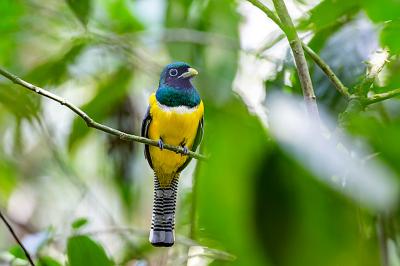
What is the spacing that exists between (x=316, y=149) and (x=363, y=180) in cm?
3

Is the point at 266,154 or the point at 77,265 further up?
the point at 77,265

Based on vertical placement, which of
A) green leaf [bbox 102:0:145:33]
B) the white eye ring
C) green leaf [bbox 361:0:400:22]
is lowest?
green leaf [bbox 361:0:400:22]

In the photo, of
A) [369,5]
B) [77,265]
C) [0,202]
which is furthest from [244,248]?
[0,202]

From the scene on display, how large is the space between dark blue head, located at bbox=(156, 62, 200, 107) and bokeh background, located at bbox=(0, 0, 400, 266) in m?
0.09

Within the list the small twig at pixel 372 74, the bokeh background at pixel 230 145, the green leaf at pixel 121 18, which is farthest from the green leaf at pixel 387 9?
the green leaf at pixel 121 18

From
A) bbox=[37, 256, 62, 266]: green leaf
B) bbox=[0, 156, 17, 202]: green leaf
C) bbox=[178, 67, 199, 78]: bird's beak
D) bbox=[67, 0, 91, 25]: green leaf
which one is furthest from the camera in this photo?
bbox=[0, 156, 17, 202]: green leaf

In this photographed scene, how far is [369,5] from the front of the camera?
0.49 metres

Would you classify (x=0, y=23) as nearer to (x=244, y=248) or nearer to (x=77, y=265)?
(x=77, y=265)

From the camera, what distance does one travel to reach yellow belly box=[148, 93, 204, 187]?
175 cm

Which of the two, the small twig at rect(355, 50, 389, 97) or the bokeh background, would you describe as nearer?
the bokeh background

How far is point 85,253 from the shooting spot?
1379 mm

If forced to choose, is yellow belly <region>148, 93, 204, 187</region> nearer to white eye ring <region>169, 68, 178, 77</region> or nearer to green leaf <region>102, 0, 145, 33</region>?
white eye ring <region>169, 68, 178, 77</region>

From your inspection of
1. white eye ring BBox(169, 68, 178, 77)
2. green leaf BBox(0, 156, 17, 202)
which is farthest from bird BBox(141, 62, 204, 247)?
green leaf BBox(0, 156, 17, 202)

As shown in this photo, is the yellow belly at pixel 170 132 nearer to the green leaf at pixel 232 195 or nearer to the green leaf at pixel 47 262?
the green leaf at pixel 47 262
